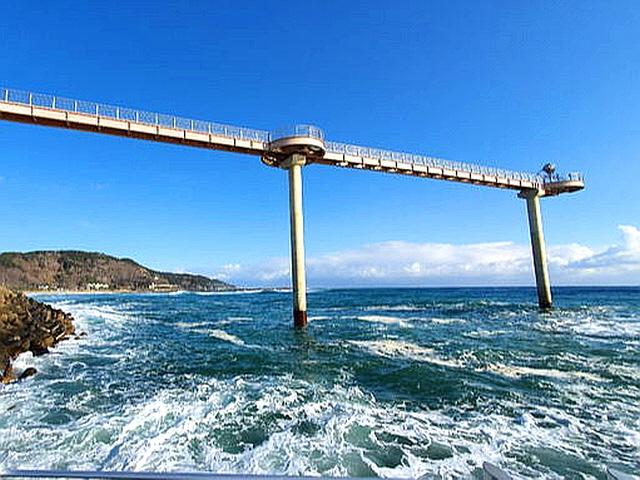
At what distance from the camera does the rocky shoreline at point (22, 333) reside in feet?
36.8

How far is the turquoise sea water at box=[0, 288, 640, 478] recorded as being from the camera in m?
5.37

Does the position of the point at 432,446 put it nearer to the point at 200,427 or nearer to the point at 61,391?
the point at 200,427

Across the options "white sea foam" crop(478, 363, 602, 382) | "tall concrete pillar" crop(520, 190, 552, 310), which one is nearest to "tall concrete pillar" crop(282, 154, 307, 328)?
"white sea foam" crop(478, 363, 602, 382)

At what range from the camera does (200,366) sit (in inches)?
459

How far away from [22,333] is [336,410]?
563 inches

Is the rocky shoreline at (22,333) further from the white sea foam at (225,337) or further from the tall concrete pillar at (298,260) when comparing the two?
the tall concrete pillar at (298,260)

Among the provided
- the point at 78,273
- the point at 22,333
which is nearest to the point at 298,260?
the point at 22,333

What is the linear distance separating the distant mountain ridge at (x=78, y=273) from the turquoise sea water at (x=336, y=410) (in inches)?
5974

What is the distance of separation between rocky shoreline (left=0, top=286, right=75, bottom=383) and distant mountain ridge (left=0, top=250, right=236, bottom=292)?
460 ft

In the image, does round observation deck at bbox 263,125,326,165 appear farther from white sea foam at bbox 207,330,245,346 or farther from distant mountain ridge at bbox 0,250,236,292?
distant mountain ridge at bbox 0,250,236,292

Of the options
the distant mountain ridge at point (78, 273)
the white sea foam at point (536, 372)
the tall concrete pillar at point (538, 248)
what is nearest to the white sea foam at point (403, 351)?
the white sea foam at point (536, 372)

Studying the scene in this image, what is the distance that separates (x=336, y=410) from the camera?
7.32 m

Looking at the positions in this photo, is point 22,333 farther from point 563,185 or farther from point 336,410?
point 563,185

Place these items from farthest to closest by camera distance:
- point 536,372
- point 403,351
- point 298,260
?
point 298,260 < point 403,351 < point 536,372
